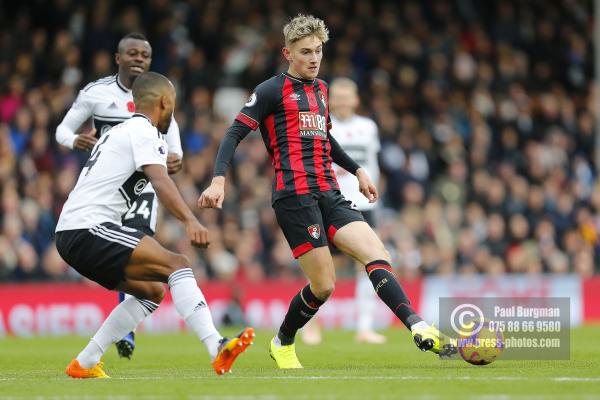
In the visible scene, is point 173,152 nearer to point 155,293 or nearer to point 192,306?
point 155,293

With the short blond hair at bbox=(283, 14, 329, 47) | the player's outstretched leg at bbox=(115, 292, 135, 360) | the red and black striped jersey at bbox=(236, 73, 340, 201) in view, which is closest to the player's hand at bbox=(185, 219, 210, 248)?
the red and black striped jersey at bbox=(236, 73, 340, 201)

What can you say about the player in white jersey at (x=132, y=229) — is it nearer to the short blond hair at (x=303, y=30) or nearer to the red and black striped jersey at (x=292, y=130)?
the red and black striped jersey at (x=292, y=130)

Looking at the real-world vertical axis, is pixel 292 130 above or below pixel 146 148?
above

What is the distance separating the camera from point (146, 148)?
7.55 meters

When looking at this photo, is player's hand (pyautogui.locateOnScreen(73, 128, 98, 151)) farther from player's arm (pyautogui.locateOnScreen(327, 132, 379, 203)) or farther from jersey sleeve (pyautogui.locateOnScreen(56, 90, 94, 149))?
player's arm (pyautogui.locateOnScreen(327, 132, 379, 203))

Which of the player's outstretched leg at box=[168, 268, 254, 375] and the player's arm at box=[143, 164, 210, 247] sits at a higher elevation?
the player's arm at box=[143, 164, 210, 247]

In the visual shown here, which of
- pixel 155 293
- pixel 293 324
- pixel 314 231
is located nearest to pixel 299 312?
pixel 293 324

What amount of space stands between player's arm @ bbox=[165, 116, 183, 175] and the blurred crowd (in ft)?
22.3

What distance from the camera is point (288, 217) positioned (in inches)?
339

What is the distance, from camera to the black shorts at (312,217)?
27.9 ft

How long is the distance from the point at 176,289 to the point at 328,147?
6.63 feet

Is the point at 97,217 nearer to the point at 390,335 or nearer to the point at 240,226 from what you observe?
the point at 390,335

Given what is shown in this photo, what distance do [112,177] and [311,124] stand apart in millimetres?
1727

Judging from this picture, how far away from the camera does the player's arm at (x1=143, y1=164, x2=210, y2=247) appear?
716 centimetres
